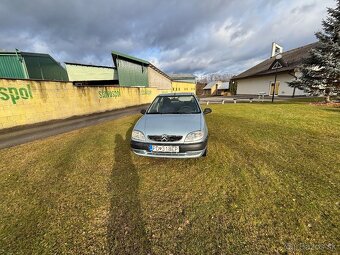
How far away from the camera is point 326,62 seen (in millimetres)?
11516

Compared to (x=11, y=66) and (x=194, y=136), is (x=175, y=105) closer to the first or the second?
(x=194, y=136)

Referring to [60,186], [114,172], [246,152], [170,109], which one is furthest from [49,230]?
[246,152]

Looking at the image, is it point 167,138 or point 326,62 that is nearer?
point 167,138

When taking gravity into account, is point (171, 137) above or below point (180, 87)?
below

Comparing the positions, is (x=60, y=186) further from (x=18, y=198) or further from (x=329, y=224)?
(x=329, y=224)

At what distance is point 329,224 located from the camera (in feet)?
6.47

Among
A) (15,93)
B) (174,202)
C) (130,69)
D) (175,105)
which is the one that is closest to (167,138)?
(174,202)

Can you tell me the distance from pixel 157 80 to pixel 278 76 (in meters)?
18.3

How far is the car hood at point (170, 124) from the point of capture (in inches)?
126

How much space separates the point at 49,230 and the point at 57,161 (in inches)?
94.1

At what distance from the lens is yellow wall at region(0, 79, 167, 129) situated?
7027 millimetres

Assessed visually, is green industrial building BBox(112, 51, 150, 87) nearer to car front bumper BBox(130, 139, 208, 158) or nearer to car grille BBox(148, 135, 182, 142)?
car front bumper BBox(130, 139, 208, 158)

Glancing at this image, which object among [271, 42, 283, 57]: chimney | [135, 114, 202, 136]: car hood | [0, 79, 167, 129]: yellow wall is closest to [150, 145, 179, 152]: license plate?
[135, 114, 202, 136]: car hood

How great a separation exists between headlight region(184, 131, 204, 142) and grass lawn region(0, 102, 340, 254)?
0.69m
